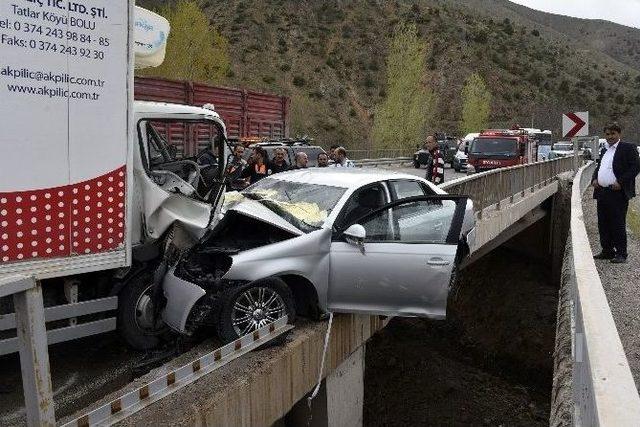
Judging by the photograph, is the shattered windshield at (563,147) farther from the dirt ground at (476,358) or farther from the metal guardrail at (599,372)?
the metal guardrail at (599,372)

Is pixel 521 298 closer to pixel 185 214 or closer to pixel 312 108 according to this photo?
pixel 185 214

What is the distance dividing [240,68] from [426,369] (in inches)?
2113

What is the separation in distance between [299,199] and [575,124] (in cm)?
1577

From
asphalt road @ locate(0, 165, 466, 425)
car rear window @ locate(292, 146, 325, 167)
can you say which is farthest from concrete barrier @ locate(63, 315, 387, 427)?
car rear window @ locate(292, 146, 325, 167)

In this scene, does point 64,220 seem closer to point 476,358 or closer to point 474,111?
point 476,358

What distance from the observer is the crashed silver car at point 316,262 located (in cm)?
523

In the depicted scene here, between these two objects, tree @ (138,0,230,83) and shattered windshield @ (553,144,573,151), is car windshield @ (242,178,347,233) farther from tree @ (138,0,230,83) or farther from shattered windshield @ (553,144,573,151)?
shattered windshield @ (553,144,573,151)

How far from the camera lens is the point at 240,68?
63.6 meters

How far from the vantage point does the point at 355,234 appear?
5.50 metres

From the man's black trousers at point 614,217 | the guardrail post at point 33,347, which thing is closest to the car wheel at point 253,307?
the guardrail post at point 33,347

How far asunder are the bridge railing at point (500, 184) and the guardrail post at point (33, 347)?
25.1ft

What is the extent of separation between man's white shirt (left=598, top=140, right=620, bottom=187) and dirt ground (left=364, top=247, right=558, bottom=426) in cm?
607

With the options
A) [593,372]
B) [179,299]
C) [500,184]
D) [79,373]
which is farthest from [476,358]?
[593,372]

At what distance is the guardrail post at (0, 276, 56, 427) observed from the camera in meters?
2.81
